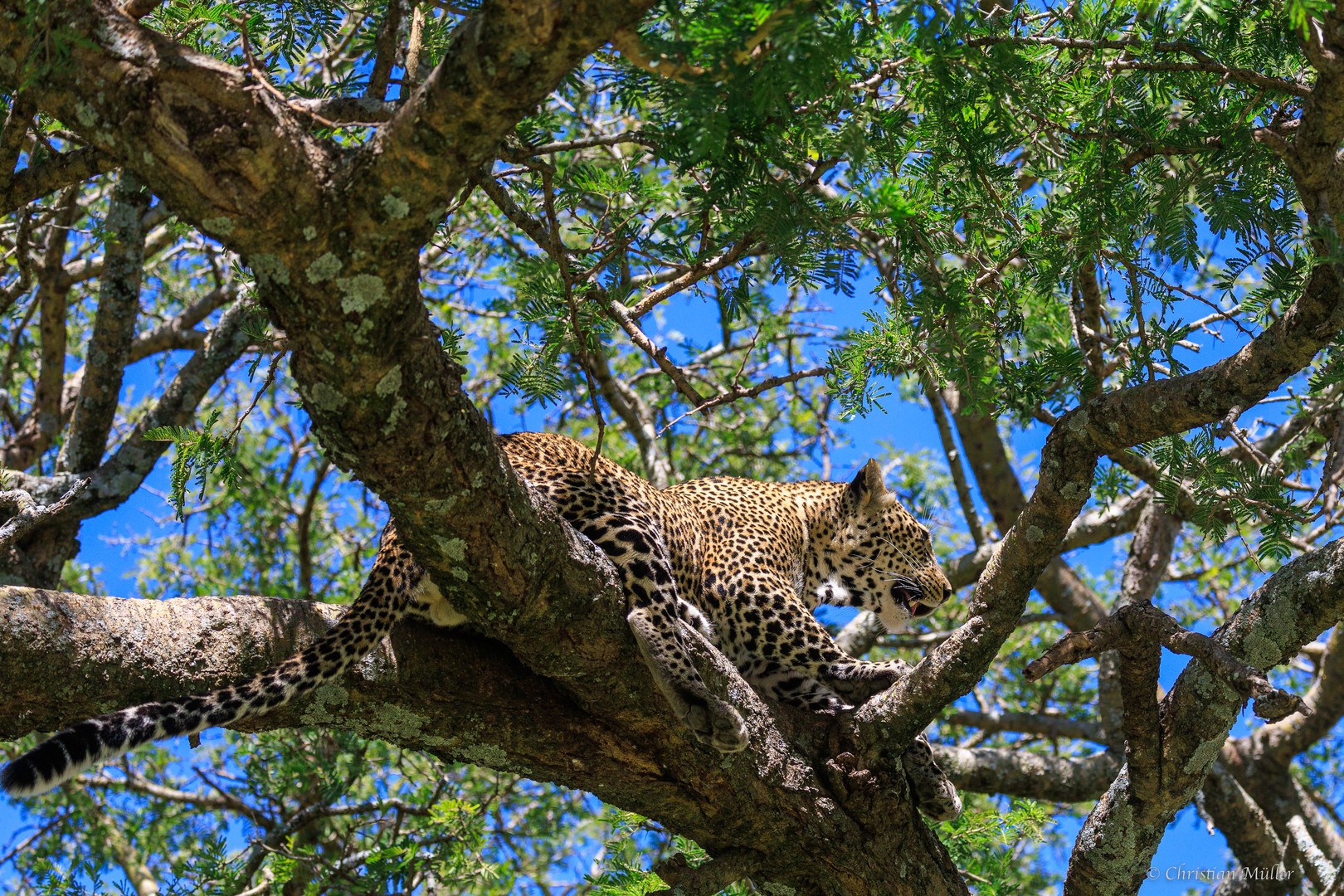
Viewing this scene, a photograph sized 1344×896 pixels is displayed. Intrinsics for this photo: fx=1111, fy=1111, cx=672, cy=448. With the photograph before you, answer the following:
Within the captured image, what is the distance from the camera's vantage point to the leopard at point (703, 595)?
3.55 m

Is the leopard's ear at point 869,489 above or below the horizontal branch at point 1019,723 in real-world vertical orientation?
above

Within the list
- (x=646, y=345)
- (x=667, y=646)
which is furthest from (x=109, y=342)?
(x=667, y=646)

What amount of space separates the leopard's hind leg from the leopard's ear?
8.48 feet

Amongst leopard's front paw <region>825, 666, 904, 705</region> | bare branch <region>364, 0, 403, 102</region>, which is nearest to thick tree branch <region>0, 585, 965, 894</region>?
leopard's front paw <region>825, 666, 904, 705</region>

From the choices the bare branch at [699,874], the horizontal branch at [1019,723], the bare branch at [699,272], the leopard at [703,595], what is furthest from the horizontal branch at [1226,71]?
the horizontal branch at [1019,723]

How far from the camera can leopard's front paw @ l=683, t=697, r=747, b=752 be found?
4.06 meters

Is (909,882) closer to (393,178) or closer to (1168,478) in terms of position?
(1168,478)

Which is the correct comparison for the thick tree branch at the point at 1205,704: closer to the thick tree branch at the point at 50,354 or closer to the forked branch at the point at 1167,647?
the forked branch at the point at 1167,647

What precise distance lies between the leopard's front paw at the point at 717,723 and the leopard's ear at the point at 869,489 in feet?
9.50

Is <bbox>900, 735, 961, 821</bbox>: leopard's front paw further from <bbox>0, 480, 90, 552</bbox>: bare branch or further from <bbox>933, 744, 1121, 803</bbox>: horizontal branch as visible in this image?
<bbox>0, 480, 90, 552</bbox>: bare branch

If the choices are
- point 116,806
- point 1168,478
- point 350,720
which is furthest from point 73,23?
point 116,806

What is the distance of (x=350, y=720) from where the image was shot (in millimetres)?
4121

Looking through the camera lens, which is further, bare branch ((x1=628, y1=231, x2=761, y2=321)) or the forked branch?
bare branch ((x1=628, y1=231, x2=761, y2=321))

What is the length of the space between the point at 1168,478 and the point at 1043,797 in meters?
3.49
